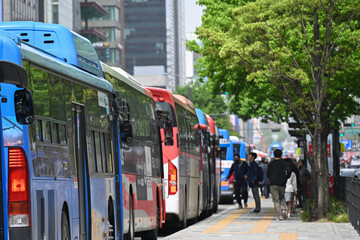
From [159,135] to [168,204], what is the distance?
7.69ft

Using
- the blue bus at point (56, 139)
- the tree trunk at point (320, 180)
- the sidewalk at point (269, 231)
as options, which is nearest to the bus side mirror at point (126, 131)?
the blue bus at point (56, 139)

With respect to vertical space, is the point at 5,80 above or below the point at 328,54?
below

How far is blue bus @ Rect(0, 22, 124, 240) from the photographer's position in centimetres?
805

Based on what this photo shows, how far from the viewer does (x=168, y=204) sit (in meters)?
21.0

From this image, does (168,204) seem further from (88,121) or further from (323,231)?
(88,121)

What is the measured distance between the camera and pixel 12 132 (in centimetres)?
821

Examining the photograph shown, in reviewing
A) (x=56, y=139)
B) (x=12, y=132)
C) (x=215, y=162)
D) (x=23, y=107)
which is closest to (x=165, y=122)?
(x=56, y=139)

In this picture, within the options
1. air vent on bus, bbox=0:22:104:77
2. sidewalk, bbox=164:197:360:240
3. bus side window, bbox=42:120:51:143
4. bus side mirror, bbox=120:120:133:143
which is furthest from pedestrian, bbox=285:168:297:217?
bus side window, bbox=42:120:51:143

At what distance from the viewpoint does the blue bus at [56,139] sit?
26.4ft

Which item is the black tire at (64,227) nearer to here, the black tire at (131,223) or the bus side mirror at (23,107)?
the bus side mirror at (23,107)

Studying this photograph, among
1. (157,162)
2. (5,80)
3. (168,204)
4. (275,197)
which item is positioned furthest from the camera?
(275,197)

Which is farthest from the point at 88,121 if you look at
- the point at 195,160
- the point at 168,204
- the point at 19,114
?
the point at 195,160

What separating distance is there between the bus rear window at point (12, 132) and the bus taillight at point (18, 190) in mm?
67

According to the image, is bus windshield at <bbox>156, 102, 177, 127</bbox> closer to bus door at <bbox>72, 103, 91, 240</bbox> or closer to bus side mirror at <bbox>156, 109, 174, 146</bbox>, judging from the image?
bus side mirror at <bbox>156, 109, 174, 146</bbox>
